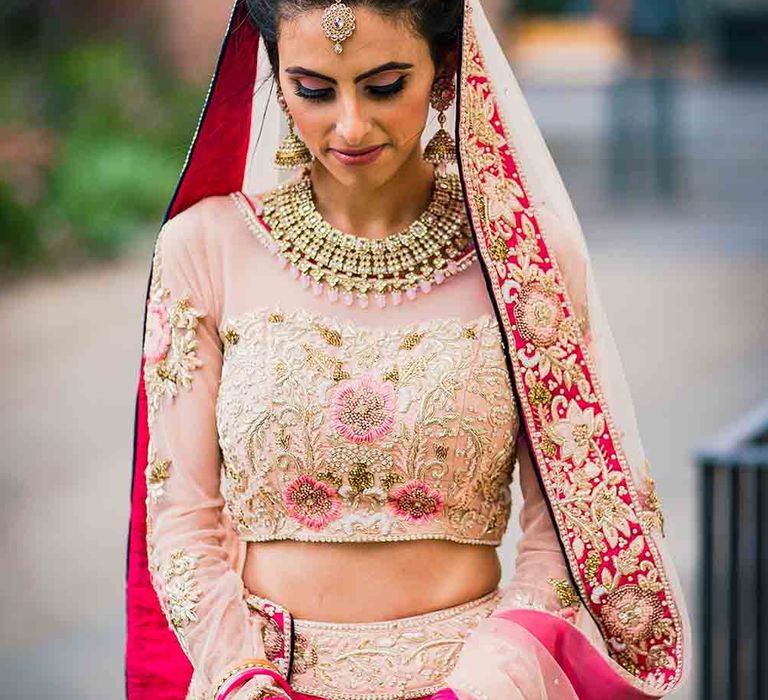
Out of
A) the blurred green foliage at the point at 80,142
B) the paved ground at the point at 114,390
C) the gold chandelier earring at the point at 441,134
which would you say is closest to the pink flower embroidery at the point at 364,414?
the gold chandelier earring at the point at 441,134

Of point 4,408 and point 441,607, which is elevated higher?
point 4,408

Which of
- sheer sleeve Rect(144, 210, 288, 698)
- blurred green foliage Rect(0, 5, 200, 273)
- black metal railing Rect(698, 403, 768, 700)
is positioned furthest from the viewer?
blurred green foliage Rect(0, 5, 200, 273)

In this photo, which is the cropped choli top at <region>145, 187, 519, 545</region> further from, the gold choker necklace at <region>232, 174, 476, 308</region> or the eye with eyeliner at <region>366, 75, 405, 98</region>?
the eye with eyeliner at <region>366, 75, 405, 98</region>

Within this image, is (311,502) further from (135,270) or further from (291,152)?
(135,270)

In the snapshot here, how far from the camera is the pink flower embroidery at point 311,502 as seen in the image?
243cm

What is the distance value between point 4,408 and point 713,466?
215 inches

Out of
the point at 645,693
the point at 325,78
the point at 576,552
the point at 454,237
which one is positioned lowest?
the point at 645,693

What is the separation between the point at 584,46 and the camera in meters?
26.6

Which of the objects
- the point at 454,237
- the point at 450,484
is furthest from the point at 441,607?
the point at 454,237

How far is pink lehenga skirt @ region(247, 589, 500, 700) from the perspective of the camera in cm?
245

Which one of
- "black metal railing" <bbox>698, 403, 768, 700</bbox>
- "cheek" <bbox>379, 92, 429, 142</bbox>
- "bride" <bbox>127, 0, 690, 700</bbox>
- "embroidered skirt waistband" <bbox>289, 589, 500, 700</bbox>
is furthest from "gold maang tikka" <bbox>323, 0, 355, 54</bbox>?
"black metal railing" <bbox>698, 403, 768, 700</bbox>

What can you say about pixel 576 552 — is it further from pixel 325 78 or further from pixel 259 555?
pixel 325 78

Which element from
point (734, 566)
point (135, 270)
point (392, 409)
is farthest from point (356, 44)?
point (135, 270)

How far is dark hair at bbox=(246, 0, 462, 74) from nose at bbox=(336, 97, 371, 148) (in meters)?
0.13
